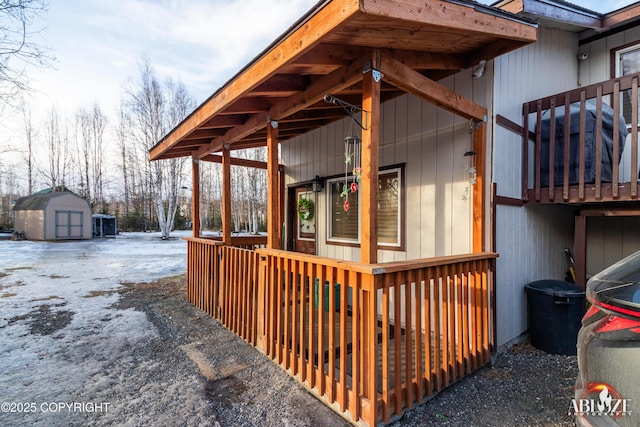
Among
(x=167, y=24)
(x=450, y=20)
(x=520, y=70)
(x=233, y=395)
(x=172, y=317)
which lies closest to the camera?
(x=450, y=20)

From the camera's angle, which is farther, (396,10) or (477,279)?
(477,279)

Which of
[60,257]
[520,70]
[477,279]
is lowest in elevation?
[60,257]

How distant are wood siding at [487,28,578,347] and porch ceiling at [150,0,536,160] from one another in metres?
0.83

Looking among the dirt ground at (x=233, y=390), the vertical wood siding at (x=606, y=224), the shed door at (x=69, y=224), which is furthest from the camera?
the shed door at (x=69, y=224)

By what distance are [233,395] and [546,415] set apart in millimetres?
2391

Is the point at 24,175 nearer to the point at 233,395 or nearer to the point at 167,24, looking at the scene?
the point at 167,24

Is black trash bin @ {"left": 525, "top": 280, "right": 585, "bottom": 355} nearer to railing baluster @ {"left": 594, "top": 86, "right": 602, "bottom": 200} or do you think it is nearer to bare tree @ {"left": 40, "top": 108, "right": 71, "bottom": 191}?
railing baluster @ {"left": 594, "top": 86, "right": 602, "bottom": 200}

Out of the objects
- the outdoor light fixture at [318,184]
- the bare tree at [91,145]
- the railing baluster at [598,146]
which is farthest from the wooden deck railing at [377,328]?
the bare tree at [91,145]

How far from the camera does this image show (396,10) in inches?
69.4

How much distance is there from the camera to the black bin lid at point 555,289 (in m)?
3.23

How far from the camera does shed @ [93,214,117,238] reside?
796 inches

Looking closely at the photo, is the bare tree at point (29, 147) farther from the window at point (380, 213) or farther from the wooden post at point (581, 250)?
the wooden post at point (581, 250)

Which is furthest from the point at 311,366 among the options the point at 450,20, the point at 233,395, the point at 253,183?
the point at 253,183

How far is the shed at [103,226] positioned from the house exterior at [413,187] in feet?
63.2
